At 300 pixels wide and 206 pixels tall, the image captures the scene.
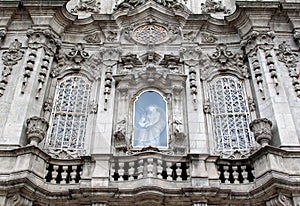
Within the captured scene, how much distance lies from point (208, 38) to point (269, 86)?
321 cm

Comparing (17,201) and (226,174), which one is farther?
(226,174)

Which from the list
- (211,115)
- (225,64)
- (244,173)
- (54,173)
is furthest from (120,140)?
(225,64)

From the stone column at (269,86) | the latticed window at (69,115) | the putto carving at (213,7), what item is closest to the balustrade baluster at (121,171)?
the latticed window at (69,115)

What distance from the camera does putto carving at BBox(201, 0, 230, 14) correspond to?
51.4 feet

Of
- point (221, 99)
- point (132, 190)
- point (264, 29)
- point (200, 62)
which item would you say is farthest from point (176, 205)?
point (264, 29)

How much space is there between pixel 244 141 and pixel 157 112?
277 centimetres

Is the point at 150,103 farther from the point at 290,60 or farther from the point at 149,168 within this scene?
the point at 290,60

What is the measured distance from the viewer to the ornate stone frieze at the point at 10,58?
12875mm

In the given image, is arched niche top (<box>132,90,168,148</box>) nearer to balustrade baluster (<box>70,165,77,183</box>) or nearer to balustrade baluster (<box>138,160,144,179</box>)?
balustrade baluster (<box>138,160,144,179</box>)

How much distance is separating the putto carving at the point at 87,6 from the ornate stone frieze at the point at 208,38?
4231mm

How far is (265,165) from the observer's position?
10.5 meters

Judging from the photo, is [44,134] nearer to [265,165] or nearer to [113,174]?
[113,174]

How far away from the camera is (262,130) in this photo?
36.2ft

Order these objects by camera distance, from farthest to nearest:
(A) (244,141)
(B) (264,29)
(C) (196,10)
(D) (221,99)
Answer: (C) (196,10) < (B) (264,29) < (D) (221,99) < (A) (244,141)
